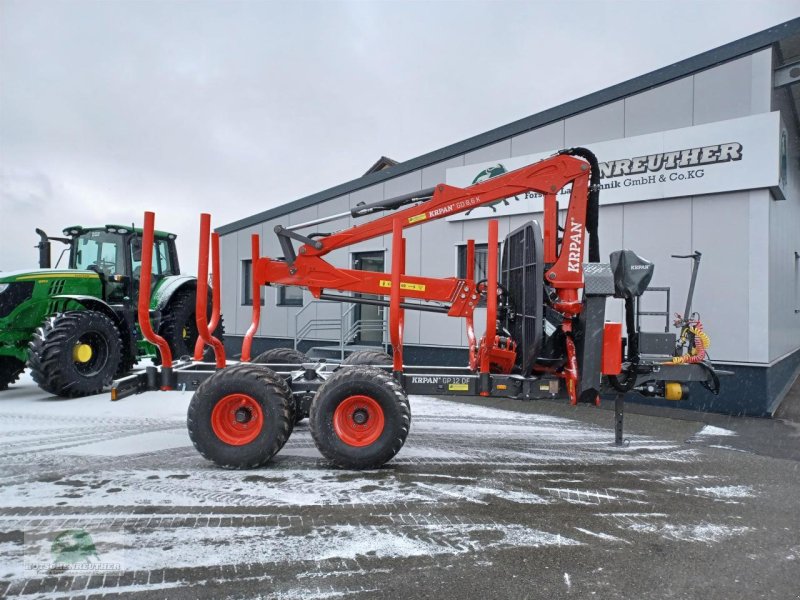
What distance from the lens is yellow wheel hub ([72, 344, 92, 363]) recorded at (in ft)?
28.0

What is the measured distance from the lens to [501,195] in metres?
5.96

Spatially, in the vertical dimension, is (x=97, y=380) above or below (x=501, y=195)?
below

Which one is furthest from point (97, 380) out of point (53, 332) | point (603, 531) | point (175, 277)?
point (603, 531)

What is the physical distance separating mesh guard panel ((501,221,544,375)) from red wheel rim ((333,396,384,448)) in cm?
162

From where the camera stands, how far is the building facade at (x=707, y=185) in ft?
25.7

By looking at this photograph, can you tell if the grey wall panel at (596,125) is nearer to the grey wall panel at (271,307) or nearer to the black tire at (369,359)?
the black tire at (369,359)

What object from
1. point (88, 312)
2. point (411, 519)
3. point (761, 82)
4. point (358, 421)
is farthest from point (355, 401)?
point (761, 82)

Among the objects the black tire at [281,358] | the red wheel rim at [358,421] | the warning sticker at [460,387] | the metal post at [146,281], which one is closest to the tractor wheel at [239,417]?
the red wheel rim at [358,421]

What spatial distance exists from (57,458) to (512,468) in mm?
4463

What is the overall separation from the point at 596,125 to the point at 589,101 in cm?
44

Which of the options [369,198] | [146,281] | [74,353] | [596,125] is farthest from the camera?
[369,198]

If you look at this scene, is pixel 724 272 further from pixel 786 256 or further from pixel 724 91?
pixel 786 256

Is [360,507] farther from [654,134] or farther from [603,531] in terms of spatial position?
[654,134]

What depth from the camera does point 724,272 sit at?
26.7ft
